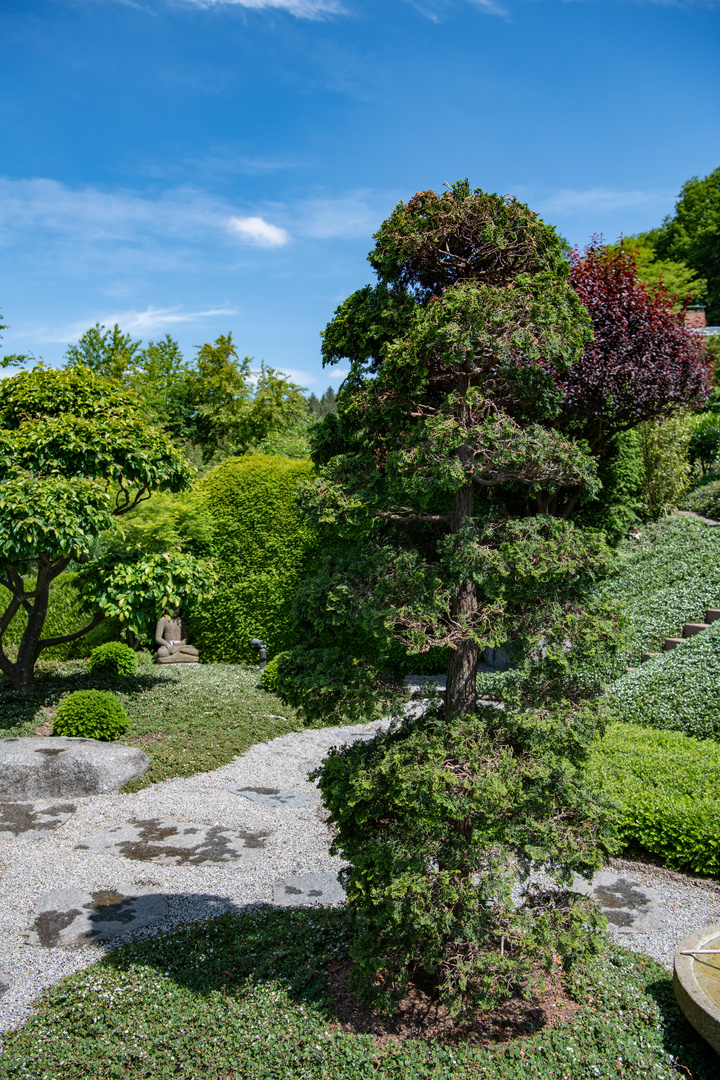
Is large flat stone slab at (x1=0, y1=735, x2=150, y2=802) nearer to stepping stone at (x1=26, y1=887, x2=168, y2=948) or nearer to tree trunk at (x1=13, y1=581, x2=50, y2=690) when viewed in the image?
stepping stone at (x1=26, y1=887, x2=168, y2=948)

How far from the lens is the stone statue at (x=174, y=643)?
13.3m

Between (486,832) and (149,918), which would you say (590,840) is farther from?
(149,918)

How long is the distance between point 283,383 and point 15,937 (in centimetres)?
1910

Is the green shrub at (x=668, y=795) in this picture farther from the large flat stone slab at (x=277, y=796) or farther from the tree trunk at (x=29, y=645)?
the tree trunk at (x=29, y=645)

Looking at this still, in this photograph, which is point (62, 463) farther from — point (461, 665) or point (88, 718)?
point (461, 665)

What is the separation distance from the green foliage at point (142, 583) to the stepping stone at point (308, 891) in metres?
4.69

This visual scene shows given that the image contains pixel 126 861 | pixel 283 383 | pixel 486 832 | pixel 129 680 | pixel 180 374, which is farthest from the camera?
pixel 180 374

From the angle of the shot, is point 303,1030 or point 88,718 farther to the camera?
point 88,718

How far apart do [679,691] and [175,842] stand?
586cm

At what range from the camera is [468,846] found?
359cm

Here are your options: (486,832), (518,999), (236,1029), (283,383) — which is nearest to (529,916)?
(486,832)

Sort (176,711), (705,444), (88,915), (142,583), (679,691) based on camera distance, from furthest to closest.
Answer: (705,444) < (176,711) < (142,583) < (679,691) < (88,915)

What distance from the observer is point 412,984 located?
13.0ft

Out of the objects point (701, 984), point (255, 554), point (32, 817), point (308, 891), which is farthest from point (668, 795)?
point (255, 554)
